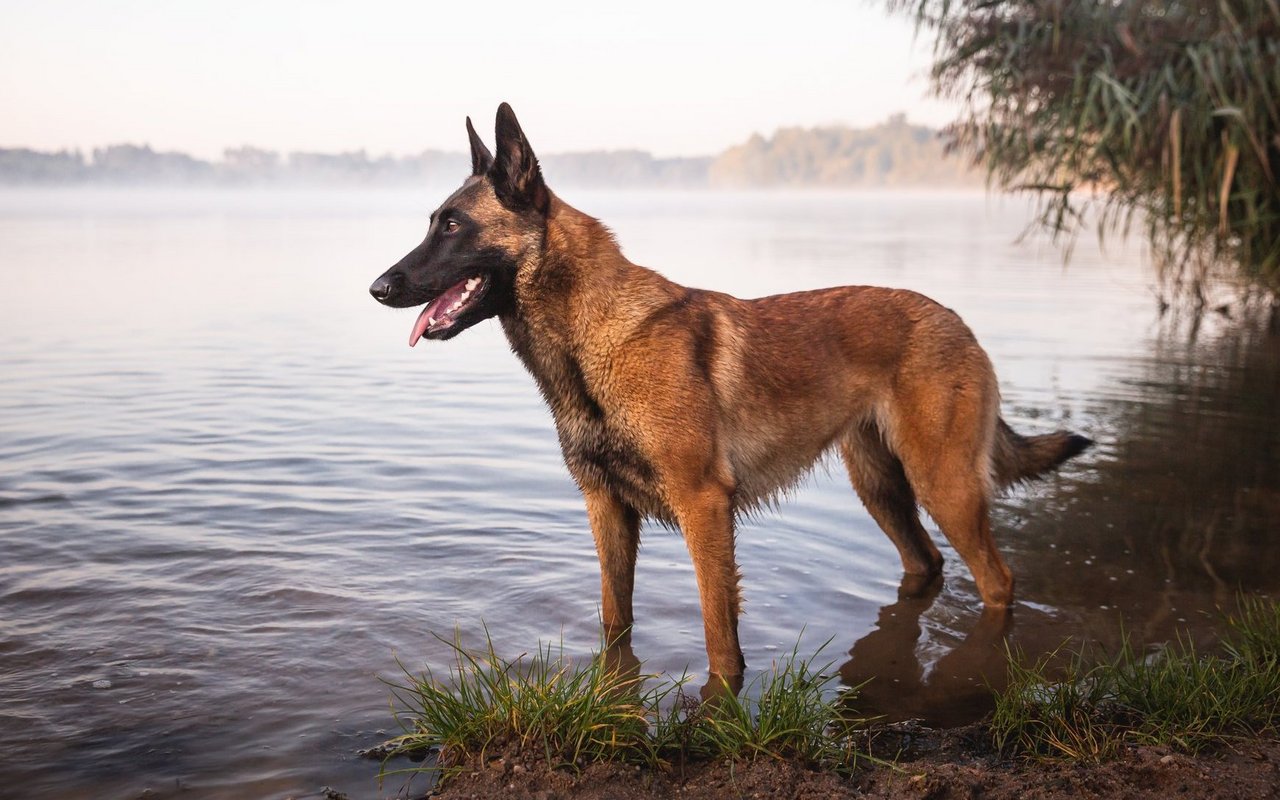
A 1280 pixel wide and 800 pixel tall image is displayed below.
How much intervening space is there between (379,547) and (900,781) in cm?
389

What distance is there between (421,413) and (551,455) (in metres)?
2.11

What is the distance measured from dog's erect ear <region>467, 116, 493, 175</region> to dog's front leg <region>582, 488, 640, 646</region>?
56.3 inches

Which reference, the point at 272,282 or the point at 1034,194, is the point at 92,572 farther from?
the point at 272,282

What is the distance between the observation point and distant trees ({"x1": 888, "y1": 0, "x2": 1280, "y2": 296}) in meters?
11.4

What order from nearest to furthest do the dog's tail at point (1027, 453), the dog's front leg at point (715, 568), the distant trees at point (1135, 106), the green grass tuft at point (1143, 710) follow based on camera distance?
the green grass tuft at point (1143, 710)
the dog's front leg at point (715, 568)
the dog's tail at point (1027, 453)
the distant trees at point (1135, 106)

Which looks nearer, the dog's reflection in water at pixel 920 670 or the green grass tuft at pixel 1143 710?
the green grass tuft at pixel 1143 710

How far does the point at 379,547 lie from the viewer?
21.6ft

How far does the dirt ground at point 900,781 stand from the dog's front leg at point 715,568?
994 millimetres

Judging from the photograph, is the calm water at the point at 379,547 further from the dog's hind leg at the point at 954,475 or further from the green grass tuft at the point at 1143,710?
the green grass tuft at the point at 1143,710

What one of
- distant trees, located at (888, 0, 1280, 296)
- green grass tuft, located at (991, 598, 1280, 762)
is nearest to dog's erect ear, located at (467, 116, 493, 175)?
green grass tuft, located at (991, 598, 1280, 762)

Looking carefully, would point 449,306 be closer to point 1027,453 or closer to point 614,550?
point 614,550

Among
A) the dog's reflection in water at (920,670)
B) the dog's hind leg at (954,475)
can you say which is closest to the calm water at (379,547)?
the dog's reflection in water at (920,670)

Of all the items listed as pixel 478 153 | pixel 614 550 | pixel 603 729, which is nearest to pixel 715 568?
pixel 614 550

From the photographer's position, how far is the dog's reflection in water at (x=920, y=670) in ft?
15.2
